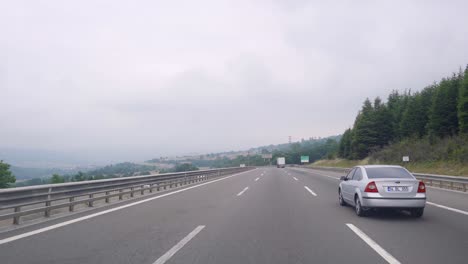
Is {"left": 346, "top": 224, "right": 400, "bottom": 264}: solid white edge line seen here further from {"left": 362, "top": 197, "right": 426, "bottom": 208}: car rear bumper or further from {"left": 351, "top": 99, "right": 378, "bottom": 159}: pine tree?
{"left": 351, "top": 99, "right": 378, "bottom": 159}: pine tree

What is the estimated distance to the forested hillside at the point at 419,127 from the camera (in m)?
44.9

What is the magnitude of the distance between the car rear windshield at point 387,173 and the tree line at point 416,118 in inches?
1540

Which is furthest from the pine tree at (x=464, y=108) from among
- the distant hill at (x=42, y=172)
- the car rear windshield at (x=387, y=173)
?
the distant hill at (x=42, y=172)

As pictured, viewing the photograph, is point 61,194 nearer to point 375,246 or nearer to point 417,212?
point 375,246

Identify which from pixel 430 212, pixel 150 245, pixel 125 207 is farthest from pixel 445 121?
pixel 150 245

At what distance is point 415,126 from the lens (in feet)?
213

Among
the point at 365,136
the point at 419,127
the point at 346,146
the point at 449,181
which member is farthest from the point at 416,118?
the point at 449,181

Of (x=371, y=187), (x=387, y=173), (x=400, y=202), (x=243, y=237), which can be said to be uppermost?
(x=387, y=173)

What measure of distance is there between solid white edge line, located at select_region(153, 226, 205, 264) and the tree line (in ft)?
145

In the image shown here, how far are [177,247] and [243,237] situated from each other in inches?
60.3

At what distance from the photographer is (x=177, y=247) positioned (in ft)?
Result: 24.3

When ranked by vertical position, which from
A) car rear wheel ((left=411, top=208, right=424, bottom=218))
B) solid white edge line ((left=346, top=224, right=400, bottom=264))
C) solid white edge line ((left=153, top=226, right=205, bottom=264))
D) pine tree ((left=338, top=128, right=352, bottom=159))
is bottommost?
solid white edge line ((left=346, top=224, right=400, bottom=264))

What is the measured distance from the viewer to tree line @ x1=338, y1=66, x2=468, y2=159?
52.4m

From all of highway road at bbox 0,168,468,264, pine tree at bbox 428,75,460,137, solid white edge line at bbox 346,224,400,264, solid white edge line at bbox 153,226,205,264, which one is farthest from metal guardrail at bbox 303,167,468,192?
pine tree at bbox 428,75,460,137
